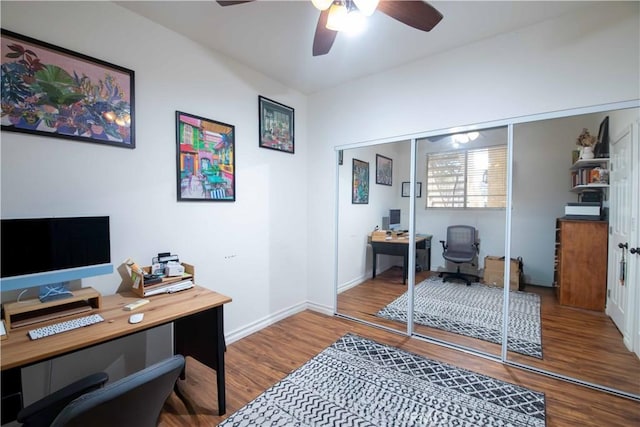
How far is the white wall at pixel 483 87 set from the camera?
1.94 metres

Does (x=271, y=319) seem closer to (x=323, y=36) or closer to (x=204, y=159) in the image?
(x=204, y=159)

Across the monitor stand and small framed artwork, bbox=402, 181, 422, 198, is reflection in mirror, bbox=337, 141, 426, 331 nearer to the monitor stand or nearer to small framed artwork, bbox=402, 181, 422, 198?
small framed artwork, bbox=402, 181, 422, 198

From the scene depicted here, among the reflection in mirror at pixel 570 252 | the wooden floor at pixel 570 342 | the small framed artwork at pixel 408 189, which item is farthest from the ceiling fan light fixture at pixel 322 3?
the wooden floor at pixel 570 342

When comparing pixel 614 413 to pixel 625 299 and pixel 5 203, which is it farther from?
pixel 5 203

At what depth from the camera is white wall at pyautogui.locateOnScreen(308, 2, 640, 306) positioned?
1936 millimetres

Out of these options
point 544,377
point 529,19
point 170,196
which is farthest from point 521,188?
point 170,196

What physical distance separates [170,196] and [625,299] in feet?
13.0

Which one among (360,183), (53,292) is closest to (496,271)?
(360,183)

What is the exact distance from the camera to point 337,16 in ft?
5.09

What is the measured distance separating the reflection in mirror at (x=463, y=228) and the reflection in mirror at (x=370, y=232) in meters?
0.29

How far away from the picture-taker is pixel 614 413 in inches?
69.9

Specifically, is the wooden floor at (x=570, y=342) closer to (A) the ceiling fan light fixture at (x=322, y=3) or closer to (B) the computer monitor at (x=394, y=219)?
(B) the computer monitor at (x=394, y=219)

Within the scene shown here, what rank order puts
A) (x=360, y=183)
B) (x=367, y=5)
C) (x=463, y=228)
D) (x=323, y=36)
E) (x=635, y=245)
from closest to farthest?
1. (x=367, y=5)
2. (x=323, y=36)
3. (x=635, y=245)
4. (x=463, y=228)
5. (x=360, y=183)

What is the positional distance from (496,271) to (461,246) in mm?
424
